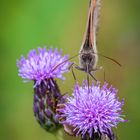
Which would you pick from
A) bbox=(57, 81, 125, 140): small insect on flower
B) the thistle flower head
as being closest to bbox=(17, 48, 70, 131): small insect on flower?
the thistle flower head

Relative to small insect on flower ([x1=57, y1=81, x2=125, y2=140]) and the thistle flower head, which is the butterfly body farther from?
the thistle flower head

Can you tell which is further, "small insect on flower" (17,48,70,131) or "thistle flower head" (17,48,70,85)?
"thistle flower head" (17,48,70,85)

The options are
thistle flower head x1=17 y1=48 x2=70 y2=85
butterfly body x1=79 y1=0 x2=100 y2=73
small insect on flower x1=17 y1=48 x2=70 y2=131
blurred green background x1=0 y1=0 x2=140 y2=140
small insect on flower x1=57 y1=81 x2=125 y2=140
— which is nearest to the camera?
small insect on flower x1=57 y1=81 x2=125 y2=140

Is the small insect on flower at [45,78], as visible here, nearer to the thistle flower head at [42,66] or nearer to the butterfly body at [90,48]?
the thistle flower head at [42,66]

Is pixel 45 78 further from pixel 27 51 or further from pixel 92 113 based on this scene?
pixel 27 51

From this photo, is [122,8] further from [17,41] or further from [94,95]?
[94,95]

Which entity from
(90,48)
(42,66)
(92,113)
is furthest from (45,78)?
(92,113)
